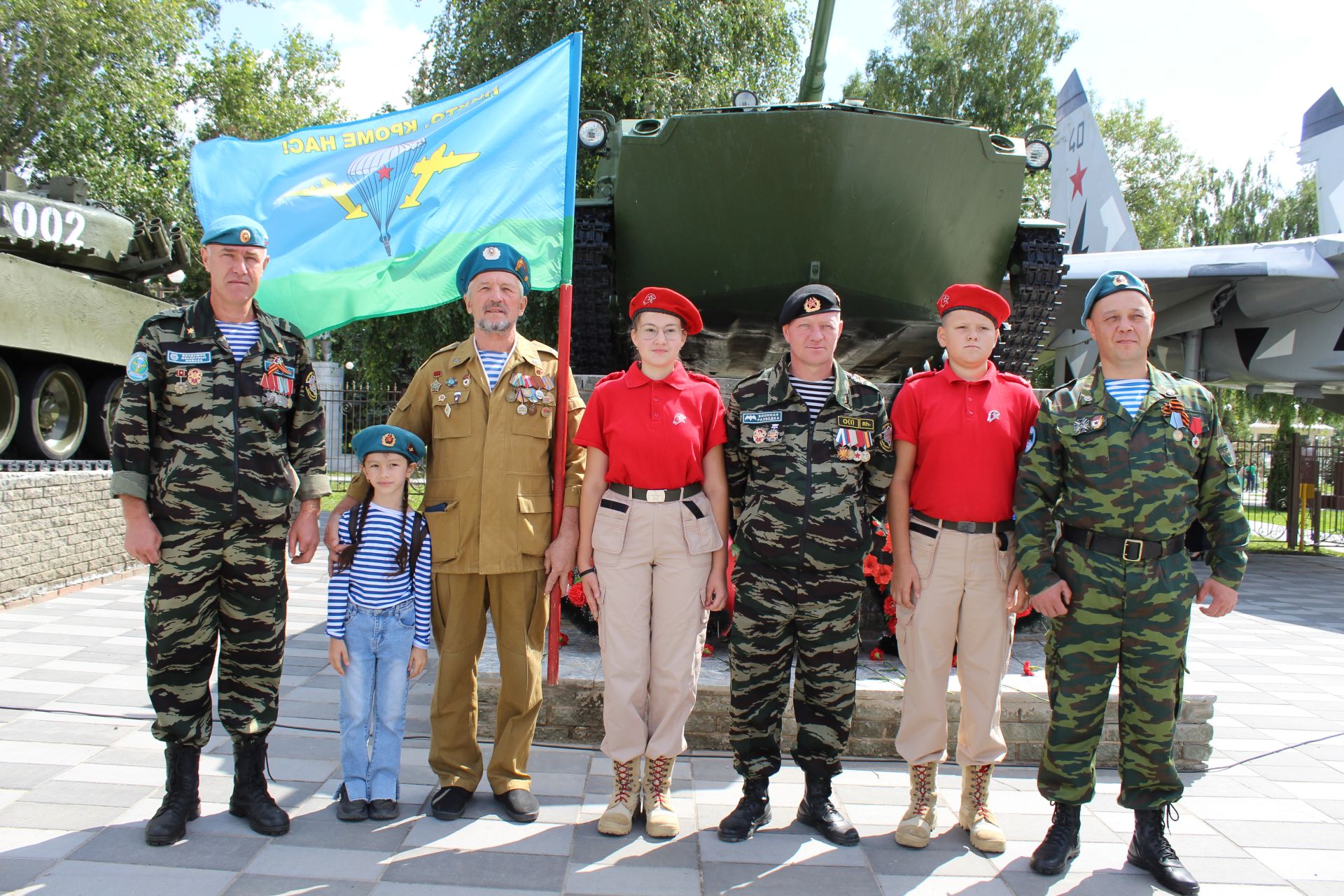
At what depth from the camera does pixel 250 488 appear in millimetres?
2812

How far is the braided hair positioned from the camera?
2.88 m

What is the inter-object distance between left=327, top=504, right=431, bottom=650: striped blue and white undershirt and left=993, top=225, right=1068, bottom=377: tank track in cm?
440

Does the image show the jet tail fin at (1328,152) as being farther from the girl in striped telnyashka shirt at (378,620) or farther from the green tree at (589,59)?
the girl in striped telnyashka shirt at (378,620)

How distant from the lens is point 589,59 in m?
13.0

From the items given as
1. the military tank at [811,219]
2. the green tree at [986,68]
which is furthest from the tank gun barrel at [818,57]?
the green tree at [986,68]

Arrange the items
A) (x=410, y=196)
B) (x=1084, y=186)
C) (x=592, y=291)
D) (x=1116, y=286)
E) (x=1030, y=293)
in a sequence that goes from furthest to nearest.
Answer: (x=1084, y=186) < (x=1030, y=293) < (x=592, y=291) < (x=410, y=196) < (x=1116, y=286)

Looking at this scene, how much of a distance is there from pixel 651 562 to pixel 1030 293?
410 cm

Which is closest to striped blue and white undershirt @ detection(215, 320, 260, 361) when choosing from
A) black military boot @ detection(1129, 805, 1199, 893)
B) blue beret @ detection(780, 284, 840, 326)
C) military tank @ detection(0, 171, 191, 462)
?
blue beret @ detection(780, 284, 840, 326)

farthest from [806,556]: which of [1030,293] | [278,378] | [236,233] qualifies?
[1030,293]

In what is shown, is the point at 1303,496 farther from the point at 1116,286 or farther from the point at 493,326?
the point at 493,326

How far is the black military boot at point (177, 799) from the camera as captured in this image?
8.65ft

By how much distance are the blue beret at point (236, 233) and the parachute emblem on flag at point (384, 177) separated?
1.72 ft

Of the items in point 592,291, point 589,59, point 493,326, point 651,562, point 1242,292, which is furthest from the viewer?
point 589,59

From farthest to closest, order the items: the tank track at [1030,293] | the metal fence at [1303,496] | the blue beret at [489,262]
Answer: the metal fence at [1303,496]
the tank track at [1030,293]
the blue beret at [489,262]
